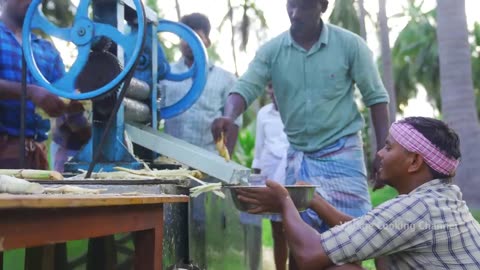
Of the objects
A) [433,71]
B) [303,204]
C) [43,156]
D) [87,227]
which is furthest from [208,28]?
[433,71]

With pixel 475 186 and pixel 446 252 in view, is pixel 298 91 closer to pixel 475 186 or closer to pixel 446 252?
pixel 446 252

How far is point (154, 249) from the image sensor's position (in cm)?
196

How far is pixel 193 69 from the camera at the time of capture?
386cm

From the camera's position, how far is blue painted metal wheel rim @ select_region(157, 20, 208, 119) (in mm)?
3752

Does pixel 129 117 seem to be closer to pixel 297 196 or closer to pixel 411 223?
pixel 297 196

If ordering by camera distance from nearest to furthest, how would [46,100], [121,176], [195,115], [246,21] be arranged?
[121,176] < [46,100] < [195,115] < [246,21]

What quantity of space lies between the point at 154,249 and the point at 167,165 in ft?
3.86

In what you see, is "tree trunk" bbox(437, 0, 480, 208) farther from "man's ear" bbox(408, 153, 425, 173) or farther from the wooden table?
the wooden table

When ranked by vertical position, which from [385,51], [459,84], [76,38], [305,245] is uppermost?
[385,51]

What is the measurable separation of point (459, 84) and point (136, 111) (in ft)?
17.2

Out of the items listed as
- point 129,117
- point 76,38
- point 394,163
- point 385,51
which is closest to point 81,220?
point 394,163

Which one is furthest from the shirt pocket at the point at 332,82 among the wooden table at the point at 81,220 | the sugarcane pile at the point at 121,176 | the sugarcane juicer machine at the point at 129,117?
the wooden table at the point at 81,220

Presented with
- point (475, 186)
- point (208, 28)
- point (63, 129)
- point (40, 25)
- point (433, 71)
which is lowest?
point (475, 186)

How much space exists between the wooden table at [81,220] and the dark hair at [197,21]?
3114 mm
